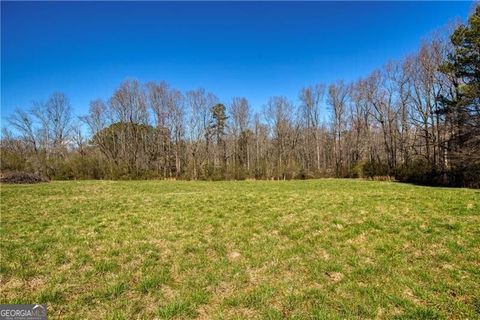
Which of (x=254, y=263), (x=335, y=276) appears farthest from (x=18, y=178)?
(x=335, y=276)

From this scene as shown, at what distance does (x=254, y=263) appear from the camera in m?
4.91

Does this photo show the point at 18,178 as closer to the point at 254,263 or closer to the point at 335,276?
the point at 254,263

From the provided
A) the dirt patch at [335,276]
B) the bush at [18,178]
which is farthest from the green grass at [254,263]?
the bush at [18,178]

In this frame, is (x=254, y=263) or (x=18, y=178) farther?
(x=18, y=178)

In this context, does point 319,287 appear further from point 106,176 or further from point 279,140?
point 279,140

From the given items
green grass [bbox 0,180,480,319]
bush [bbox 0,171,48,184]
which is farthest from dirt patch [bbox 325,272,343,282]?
bush [bbox 0,171,48,184]

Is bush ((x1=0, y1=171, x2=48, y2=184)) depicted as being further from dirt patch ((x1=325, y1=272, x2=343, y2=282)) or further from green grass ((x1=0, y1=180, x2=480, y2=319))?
dirt patch ((x1=325, y1=272, x2=343, y2=282))

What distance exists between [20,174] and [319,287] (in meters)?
25.0

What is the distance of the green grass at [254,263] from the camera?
356cm

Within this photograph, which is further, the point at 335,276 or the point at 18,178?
the point at 18,178

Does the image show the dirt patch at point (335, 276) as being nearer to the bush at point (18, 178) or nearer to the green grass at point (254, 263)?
the green grass at point (254, 263)

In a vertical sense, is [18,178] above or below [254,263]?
above

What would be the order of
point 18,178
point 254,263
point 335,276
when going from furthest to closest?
point 18,178, point 254,263, point 335,276

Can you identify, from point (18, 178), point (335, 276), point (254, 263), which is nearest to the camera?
point (335, 276)
